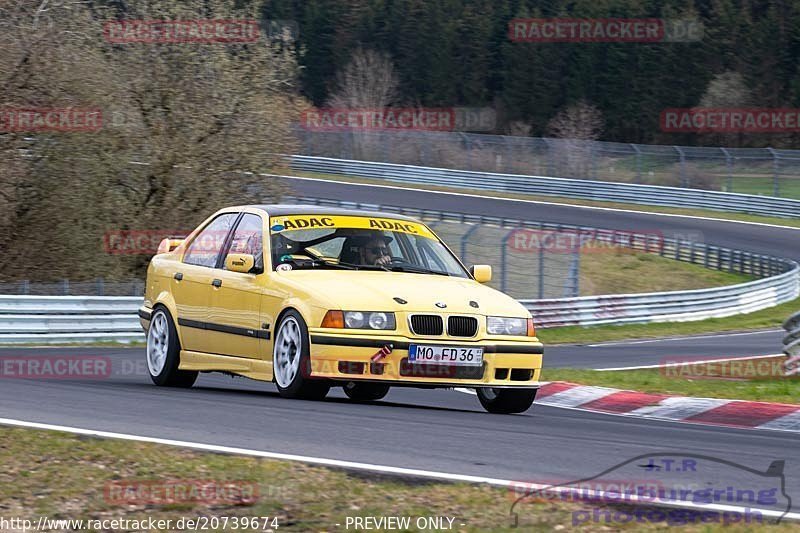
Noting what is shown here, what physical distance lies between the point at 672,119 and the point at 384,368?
6961 centimetres

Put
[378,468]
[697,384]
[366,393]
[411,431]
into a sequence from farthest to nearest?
[697,384] < [366,393] < [411,431] < [378,468]

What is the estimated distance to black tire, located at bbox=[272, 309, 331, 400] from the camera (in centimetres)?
930

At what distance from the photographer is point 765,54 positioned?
77.4m

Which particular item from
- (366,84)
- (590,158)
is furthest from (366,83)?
(590,158)

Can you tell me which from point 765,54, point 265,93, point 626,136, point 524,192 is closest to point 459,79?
point 626,136

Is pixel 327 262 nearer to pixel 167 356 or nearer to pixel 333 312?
pixel 333 312

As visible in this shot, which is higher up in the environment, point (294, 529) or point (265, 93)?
point (265, 93)

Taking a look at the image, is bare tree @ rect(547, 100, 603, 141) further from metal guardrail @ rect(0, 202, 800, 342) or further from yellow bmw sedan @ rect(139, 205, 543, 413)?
yellow bmw sedan @ rect(139, 205, 543, 413)

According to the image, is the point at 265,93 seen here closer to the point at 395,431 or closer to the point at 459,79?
the point at 395,431

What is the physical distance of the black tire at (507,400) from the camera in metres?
10.0

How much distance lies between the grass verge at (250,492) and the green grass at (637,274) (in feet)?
89.6

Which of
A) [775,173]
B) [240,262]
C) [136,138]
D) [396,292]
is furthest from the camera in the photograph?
[775,173]

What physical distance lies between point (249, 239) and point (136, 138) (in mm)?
17405

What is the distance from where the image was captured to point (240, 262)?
10070 millimetres
